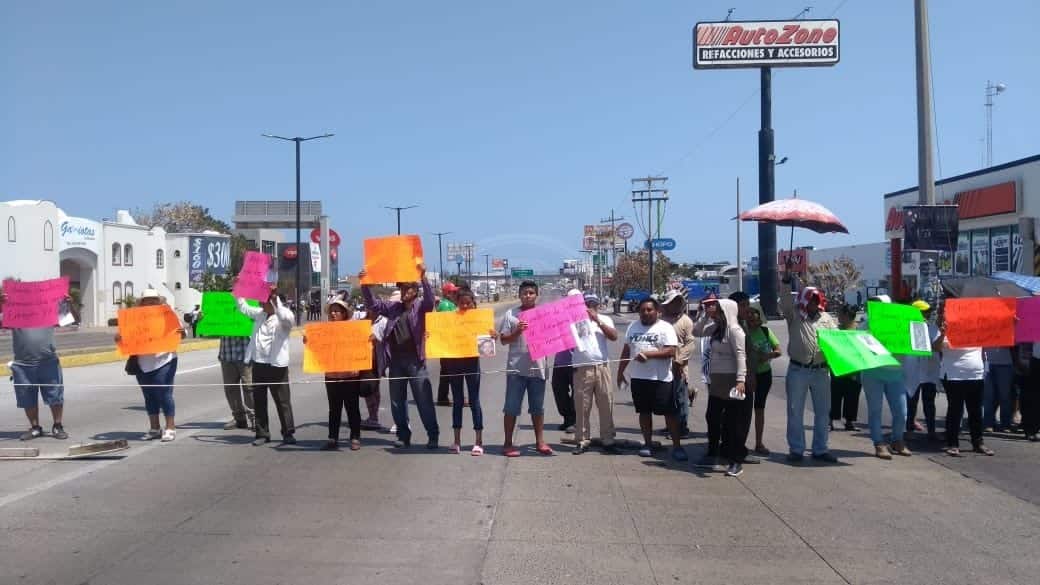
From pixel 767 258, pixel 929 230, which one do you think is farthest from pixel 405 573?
pixel 767 258

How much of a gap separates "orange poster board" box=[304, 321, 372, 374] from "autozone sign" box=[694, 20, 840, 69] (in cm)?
2535

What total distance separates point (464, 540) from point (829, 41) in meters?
29.6

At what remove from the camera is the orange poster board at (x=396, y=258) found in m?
9.57

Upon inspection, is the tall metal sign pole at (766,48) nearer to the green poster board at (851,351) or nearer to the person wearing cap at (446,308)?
the person wearing cap at (446,308)

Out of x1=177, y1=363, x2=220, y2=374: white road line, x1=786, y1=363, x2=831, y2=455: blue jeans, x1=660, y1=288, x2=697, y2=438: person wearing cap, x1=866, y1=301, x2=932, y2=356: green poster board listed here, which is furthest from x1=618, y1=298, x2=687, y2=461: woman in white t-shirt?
x1=177, y1=363, x2=220, y2=374: white road line

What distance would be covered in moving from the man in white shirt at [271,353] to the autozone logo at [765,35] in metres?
25.7

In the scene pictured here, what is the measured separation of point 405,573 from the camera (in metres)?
5.75

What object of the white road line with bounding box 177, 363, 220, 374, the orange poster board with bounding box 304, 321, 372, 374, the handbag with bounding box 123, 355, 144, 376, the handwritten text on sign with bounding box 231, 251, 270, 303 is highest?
the handwritten text on sign with bounding box 231, 251, 270, 303

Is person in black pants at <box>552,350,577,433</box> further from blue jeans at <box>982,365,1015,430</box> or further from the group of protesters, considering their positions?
blue jeans at <box>982,365,1015,430</box>

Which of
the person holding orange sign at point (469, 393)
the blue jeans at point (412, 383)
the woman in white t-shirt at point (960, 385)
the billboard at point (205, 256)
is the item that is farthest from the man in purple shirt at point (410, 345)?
the billboard at point (205, 256)

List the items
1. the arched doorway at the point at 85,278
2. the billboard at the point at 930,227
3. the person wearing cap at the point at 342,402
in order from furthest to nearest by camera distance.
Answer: the arched doorway at the point at 85,278 < the billboard at the point at 930,227 < the person wearing cap at the point at 342,402

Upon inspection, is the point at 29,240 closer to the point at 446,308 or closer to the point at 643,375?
the point at 446,308

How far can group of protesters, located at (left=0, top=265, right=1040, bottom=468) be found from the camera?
29.7 feet

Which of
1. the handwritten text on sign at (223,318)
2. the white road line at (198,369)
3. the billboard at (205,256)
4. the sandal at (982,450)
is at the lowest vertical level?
the white road line at (198,369)
